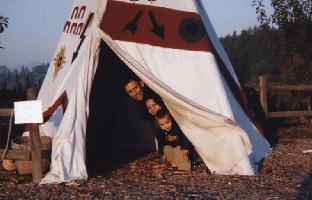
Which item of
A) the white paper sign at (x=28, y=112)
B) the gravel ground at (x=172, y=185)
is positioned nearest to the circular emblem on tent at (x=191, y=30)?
the gravel ground at (x=172, y=185)

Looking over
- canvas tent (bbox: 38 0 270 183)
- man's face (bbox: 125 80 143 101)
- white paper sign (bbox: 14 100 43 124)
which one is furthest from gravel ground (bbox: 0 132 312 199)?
man's face (bbox: 125 80 143 101)

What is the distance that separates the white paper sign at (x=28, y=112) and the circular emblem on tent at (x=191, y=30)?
2367mm

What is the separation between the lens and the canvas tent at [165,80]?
6.28 metres

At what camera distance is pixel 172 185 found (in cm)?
580

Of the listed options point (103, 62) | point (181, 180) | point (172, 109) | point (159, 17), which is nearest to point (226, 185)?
point (181, 180)

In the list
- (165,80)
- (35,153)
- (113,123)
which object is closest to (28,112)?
(35,153)

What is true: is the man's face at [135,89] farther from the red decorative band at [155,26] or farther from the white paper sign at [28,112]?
the white paper sign at [28,112]

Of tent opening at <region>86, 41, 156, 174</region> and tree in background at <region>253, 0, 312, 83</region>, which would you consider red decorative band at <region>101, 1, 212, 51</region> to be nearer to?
tent opening at <region>86, 41, 156, 174</region>

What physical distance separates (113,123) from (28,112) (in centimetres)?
316

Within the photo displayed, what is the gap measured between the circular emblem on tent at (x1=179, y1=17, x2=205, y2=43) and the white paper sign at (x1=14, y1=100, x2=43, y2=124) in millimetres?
2367

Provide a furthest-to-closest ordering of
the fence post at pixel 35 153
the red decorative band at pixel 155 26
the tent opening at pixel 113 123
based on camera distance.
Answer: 1. the tent opening at pixel 113 123
2. the red decorative band at pixel 155 26
3. the fence post at pixel 35 153

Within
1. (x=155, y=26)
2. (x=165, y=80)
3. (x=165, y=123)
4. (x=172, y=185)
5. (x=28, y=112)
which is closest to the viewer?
(x=172, y=185)

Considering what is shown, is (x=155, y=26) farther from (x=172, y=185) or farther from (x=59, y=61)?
(x=172, y=185)

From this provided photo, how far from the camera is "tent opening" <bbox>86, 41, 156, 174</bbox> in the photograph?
26.9 ft
